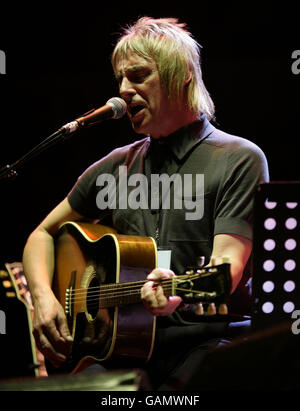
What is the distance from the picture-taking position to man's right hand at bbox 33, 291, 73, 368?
2.55 metres

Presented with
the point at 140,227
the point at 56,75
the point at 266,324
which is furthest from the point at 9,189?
the point at 266,324

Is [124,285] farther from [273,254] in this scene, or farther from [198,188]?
[273,254]

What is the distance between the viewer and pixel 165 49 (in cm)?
253

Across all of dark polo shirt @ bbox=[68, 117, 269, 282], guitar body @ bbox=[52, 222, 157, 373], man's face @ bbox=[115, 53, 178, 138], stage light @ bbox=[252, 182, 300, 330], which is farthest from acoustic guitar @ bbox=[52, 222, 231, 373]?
man's face @ bbox=[115, 53, 178, 138]

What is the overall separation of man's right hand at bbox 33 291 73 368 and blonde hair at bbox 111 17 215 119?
1219 millimetres

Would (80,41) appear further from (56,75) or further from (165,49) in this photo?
(165,49)

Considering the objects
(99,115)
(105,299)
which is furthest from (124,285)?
(99,115)

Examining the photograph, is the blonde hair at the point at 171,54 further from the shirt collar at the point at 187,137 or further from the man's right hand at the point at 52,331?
the man's right hand at the point at 52,331

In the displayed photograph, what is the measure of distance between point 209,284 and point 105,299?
0.67m

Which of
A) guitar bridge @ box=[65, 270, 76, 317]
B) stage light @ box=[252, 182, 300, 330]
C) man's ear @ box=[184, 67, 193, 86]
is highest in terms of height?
man's ear @ box=[184, 67, 193, 86]

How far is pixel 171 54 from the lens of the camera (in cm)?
254

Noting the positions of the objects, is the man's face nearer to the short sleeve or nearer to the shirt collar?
the shirt collar

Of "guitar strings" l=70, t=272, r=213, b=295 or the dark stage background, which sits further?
the dark stage background

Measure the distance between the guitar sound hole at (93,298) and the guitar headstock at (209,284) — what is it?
2.16 ft
